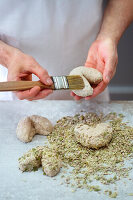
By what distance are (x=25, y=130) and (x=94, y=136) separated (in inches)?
10.8

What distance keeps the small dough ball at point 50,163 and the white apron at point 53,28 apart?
607 millimetres

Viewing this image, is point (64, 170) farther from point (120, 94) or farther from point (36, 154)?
point (120, 94)

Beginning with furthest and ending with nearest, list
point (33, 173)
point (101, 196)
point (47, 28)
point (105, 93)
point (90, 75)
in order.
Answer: point (105, 93) → point (47, 28) → point (90, 75) → point (33, 173) → point (101, 196)

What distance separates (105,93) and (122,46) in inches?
32.7

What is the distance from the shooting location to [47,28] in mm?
1413

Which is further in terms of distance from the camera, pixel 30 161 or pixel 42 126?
pixel 42 126

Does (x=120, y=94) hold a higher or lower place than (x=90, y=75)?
lower

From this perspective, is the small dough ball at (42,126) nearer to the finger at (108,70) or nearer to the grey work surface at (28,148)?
the grey work surface at (28,148)

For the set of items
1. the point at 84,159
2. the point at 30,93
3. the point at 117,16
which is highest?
the point at 117,16

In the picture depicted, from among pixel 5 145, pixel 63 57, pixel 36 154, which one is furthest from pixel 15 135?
pixel 63 57

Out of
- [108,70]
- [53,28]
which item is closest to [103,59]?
[108,70]

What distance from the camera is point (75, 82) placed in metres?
1.22

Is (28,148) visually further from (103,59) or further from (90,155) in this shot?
(103,59)

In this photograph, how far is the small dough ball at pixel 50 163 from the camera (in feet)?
3.21
